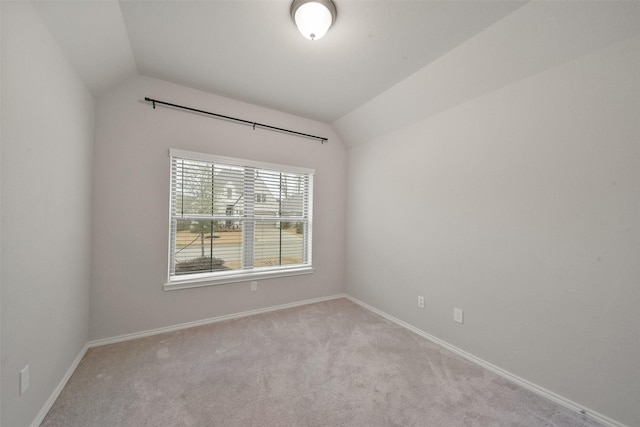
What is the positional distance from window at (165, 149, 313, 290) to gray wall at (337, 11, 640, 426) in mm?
1529

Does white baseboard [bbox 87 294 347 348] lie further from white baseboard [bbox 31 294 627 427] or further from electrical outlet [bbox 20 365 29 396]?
electrical outlet [bbox 20 365 29 396]

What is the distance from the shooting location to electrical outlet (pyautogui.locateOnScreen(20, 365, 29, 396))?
1.34 m

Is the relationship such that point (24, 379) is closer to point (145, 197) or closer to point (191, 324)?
point (191, 324)

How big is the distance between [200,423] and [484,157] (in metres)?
2.95

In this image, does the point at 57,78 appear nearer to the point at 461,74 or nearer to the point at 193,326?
the point at 193,326

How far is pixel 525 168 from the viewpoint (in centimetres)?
198

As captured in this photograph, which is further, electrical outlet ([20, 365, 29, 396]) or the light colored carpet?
the light colored carpet

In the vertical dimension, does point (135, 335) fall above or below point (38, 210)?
below

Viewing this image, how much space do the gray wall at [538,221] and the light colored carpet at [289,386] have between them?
311 mm

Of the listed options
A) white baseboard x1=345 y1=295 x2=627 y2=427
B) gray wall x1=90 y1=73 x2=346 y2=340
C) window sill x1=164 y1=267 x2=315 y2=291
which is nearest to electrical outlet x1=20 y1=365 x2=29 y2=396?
gray wall x1=90 y1=73 x2=346 y2=340

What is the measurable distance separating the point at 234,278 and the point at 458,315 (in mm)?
2498

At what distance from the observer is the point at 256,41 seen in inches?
81.1

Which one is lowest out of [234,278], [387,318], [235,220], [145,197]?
[387,318]

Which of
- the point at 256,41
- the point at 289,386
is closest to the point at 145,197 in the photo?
the point at 256,41
